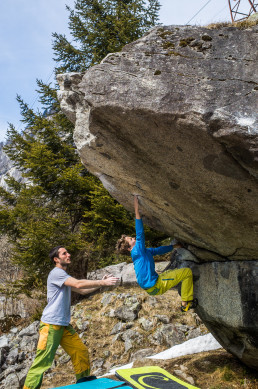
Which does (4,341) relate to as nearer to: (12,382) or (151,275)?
(12,382)

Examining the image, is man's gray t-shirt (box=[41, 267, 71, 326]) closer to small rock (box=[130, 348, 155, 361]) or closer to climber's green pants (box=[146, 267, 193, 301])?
climber's green pants (box=[146, 267, 193, 301])

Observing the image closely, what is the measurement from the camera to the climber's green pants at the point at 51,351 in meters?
4.29

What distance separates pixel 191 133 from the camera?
347 centimetres

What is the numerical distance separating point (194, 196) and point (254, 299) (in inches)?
72.0

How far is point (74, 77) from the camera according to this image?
4938mm

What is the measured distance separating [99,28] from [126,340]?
1441 cm

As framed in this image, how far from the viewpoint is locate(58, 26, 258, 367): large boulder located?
343cm

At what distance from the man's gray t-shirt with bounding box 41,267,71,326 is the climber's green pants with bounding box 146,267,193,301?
1.30m

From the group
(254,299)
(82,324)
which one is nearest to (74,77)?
(254,299)

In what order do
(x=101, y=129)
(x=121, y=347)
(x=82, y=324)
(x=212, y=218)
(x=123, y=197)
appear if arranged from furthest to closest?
(x=82, y=324), (x=121, y=347), (x=123, y=197), (x=212, y=218), (x=101, y=129)

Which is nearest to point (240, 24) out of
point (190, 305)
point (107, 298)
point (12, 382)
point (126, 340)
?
point (190, 305)

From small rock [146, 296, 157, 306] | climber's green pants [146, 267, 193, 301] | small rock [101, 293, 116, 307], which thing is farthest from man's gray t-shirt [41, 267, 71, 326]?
small rock [101, 293, 116, 307]

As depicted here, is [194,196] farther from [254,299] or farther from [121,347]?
[121,347]

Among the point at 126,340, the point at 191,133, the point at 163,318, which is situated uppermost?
the point at 191,133
